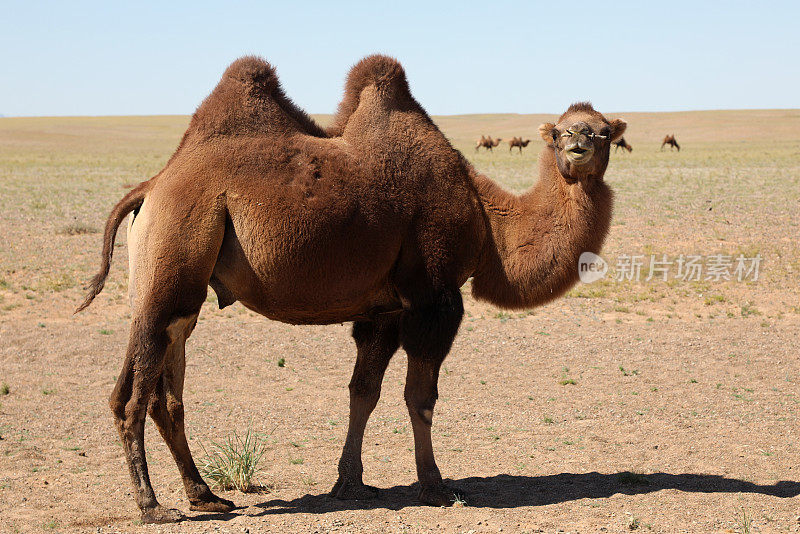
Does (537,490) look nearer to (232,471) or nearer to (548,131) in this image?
(232,471)

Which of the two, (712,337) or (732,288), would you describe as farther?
(732,288)

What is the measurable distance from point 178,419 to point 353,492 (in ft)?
4.65

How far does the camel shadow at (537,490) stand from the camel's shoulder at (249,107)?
2.74 m

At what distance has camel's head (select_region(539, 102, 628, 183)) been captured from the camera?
5.71 m

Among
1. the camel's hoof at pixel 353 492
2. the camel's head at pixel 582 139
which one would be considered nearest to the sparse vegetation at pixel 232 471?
the camel's hoof at pixel 353 492

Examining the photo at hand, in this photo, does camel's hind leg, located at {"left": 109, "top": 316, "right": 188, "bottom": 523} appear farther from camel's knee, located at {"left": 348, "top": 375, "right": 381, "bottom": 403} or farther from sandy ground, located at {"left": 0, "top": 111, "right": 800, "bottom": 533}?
camel's knee, located at {"left": 348, "top": 375, "right": 381, "bottom": 403}

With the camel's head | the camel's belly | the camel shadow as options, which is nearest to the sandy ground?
the camel shadow

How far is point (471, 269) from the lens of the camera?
20.3ft

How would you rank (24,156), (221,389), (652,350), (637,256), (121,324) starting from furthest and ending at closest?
(24,156)
(637,256)
(121,324)
(652,350)
(221,389)

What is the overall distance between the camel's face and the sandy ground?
243 cm

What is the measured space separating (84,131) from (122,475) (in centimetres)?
10978

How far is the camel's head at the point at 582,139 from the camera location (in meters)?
5.71

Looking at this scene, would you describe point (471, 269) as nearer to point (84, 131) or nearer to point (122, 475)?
point (122, 475)

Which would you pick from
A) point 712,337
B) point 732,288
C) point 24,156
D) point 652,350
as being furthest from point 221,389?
point 24,156
